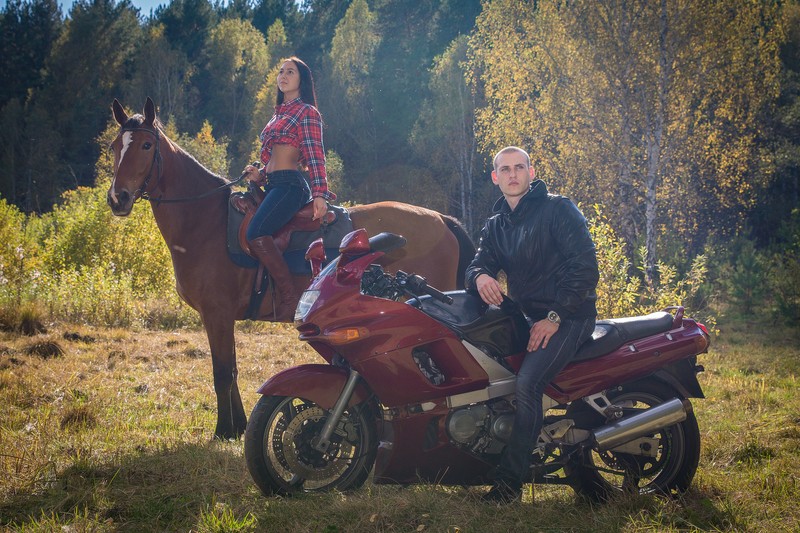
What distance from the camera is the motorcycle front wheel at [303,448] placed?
11.9 feet

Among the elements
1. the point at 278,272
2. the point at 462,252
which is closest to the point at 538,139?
the point at 462,252

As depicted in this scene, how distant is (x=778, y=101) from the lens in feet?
72.2

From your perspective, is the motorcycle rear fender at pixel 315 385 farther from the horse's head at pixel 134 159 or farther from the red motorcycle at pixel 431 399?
the horse's head at pixel 134 159

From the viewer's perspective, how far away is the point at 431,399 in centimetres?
370

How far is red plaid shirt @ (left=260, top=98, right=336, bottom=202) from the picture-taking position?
18.5 feet

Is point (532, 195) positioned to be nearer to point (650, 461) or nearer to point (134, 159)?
point (650, 461)

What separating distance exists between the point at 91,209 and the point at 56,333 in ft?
25.5

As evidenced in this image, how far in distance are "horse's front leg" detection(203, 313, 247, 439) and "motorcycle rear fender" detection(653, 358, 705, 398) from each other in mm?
3142

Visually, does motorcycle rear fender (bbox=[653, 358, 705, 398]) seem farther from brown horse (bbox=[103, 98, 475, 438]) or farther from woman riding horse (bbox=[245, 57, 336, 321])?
woman riding horse (bbox=[245, 57, 336, 321])

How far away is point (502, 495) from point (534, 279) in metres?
1.21

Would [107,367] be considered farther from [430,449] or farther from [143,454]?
[430,449]

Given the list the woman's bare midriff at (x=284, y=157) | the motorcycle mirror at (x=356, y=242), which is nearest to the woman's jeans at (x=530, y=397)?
the motorcycle mirror at (x=356, y=242)

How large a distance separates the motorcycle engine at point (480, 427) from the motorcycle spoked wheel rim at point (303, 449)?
0.54 metres

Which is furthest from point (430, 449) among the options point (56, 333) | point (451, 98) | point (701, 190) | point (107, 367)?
point (451, 98)
